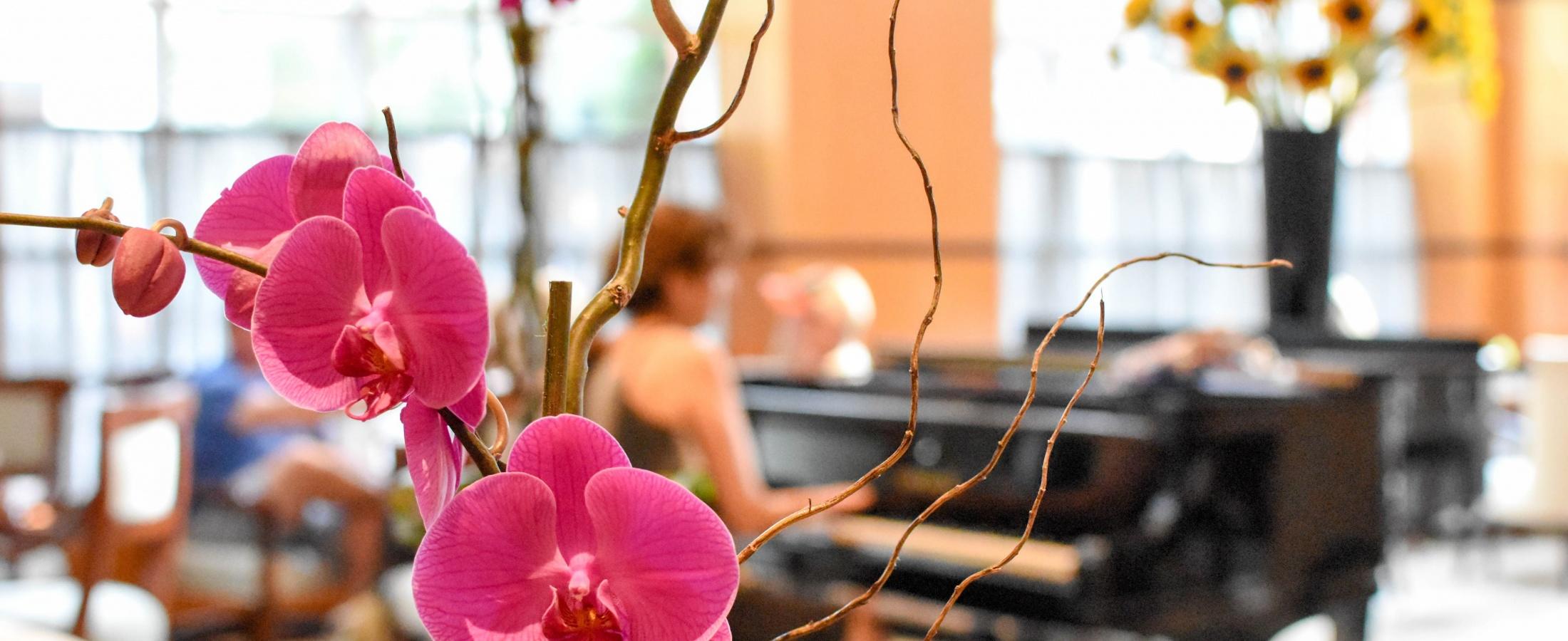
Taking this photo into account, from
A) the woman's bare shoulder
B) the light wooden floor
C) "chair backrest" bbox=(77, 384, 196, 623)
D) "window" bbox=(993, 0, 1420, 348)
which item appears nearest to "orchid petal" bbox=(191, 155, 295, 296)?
the woman's bare shoulder

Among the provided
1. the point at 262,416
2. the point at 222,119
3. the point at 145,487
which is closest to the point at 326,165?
the point at 145,487

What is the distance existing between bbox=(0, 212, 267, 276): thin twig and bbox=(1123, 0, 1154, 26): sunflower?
3.91 metres

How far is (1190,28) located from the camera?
12.9ft

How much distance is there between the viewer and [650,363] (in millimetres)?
3008

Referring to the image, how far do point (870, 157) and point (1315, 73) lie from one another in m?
4.33

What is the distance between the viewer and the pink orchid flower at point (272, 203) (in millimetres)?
368

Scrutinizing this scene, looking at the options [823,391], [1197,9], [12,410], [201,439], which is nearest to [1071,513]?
[823,391]

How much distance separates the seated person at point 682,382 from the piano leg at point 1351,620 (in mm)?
1198

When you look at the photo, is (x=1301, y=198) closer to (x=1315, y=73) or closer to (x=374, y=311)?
(x=1315, y=73)

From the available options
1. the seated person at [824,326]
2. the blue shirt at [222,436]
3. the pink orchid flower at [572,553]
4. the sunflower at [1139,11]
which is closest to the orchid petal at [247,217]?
the pink orchid flower at [572,553]

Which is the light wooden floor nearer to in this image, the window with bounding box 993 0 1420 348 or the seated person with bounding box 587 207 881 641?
the window with bounding box 993 0 1420 348

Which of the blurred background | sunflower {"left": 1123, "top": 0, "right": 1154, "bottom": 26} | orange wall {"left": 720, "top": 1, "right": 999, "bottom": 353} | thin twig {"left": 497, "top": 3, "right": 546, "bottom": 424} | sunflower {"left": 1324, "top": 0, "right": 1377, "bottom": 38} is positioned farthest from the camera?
orange wall {"left": 720, "top": 1, "right": 999, "bottom": 353}

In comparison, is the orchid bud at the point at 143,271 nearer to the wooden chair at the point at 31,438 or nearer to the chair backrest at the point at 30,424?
the wooden chair at the point at 31,438

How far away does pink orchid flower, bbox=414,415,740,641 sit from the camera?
0.33 m
